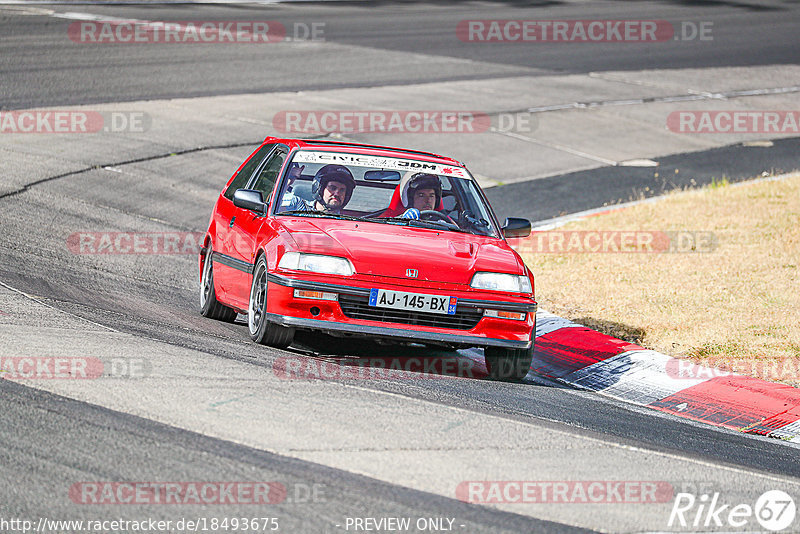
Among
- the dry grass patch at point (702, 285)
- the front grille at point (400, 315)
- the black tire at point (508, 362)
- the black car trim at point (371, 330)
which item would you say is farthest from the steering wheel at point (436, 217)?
the dry grass patch at point (702, 285)

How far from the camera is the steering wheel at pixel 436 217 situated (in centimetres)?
870

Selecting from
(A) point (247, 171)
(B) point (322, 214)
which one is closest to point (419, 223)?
(B) point (322, 214)

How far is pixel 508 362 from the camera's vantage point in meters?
8.13

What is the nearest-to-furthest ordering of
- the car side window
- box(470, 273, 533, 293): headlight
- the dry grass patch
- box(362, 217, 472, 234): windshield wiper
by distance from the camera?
box(470, 273, 533, 293): headlight, box(362, 217, 472, 234): windshield wiper, the car side window, the dry grass patch

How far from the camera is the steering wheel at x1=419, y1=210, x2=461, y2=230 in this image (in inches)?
342

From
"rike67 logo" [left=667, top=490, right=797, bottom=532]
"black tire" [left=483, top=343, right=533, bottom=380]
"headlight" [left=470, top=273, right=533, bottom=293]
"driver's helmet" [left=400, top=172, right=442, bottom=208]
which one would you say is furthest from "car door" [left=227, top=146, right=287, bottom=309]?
"rike67 logo" [left=667, top=490, right=797, bottom=532]

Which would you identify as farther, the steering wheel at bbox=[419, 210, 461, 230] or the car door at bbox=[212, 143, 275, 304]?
the car door at bbox=[212, 143, 275, 304]

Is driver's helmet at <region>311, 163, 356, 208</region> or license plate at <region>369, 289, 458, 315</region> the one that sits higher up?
driver's helmet at <region>311, 163, 356, 208</region>

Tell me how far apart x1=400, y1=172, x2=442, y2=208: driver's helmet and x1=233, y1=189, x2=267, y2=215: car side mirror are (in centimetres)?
109

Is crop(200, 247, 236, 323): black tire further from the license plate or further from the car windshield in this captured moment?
the license plate

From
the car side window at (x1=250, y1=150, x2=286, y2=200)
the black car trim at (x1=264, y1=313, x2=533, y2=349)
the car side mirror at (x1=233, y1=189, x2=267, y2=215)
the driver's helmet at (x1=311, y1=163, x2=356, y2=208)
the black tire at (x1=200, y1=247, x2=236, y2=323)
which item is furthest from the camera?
the black tire at (x1=200, y1=247, x2=236, y2=323)

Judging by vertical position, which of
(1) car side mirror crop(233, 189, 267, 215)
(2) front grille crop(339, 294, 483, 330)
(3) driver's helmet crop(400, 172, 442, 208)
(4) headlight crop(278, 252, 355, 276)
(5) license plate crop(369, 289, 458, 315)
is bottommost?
(2) front grille crop(339, 294, 483, 330)

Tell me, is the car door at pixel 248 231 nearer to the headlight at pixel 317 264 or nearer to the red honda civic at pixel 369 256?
the red honda civic at pixel 369 256

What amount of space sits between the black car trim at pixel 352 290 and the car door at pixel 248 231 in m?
0.63
